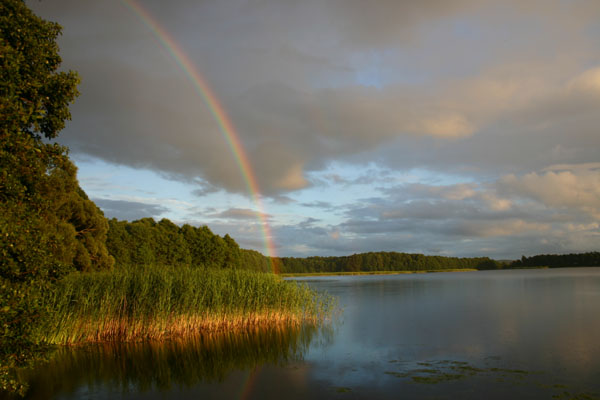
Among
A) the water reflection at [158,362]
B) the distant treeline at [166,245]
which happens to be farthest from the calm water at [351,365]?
the distant treeline at [166,245]

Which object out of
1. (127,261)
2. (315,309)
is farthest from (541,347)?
(127,261)

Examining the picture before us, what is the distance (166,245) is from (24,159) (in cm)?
3853

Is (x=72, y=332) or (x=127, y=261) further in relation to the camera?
(x=127, y=261)

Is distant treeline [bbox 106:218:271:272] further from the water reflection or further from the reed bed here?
the water reflection

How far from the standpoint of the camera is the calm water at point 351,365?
9.80 m

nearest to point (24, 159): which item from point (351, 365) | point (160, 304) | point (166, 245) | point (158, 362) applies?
point (158, 362)

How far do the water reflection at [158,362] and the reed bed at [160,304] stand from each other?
1.93ft

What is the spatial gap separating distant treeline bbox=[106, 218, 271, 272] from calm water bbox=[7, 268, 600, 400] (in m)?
18.9

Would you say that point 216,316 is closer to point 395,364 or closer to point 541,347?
point 395,364

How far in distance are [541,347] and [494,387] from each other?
19.8ft

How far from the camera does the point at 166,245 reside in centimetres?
4419

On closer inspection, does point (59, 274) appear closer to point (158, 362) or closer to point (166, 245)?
point (158, 362)

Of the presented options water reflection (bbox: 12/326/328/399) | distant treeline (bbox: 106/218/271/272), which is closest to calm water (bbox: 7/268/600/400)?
water reflection (bbox: 12/326/328/399)

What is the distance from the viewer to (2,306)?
236 inches
